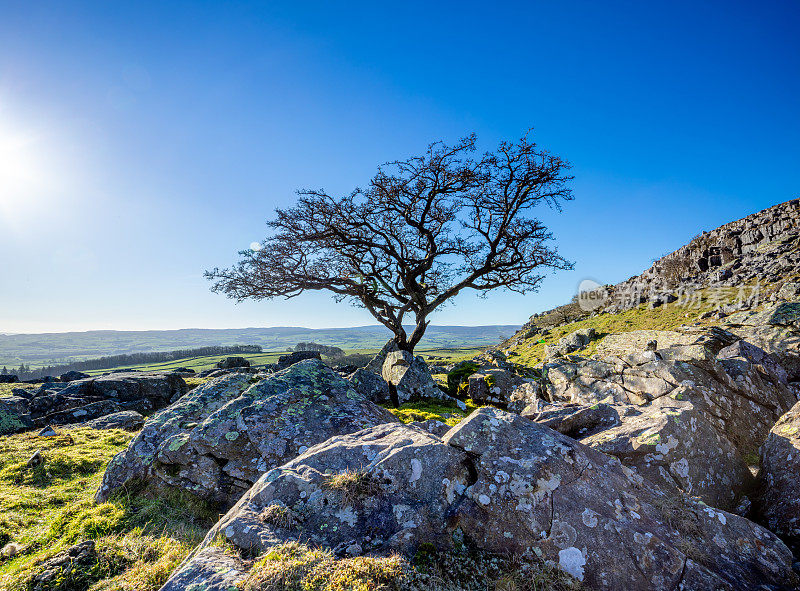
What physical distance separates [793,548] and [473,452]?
4332 millimetres

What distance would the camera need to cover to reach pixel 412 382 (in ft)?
47.0

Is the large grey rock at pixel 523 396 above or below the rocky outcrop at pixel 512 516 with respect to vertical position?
below

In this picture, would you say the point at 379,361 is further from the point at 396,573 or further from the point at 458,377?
the point at 396,573

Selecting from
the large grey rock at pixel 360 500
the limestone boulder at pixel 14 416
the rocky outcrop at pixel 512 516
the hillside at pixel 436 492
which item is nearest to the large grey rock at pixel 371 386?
the hillside at pixel 436 492

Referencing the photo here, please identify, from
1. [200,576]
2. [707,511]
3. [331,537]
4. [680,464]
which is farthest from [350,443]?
[680,464]

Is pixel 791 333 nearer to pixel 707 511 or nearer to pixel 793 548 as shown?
pixel 793 548

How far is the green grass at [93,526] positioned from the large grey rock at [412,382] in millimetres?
8642

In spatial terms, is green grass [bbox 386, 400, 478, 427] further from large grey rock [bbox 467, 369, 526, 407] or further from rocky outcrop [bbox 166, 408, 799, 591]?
rocky outcrop [bbox 166, 408, 799, 591]

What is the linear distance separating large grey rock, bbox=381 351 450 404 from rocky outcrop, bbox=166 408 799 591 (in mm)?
9335

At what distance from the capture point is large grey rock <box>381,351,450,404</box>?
14023 mm

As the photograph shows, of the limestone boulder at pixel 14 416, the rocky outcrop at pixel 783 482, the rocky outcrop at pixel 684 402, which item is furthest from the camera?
the limestone boulder at pixel 14 416

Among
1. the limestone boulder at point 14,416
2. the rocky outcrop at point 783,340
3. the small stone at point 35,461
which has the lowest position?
the limestone boulder at point 14,416

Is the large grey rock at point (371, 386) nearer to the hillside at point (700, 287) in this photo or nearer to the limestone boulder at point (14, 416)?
the limestone boulder at point (14, 416)

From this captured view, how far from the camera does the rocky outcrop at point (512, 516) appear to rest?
142 inches
